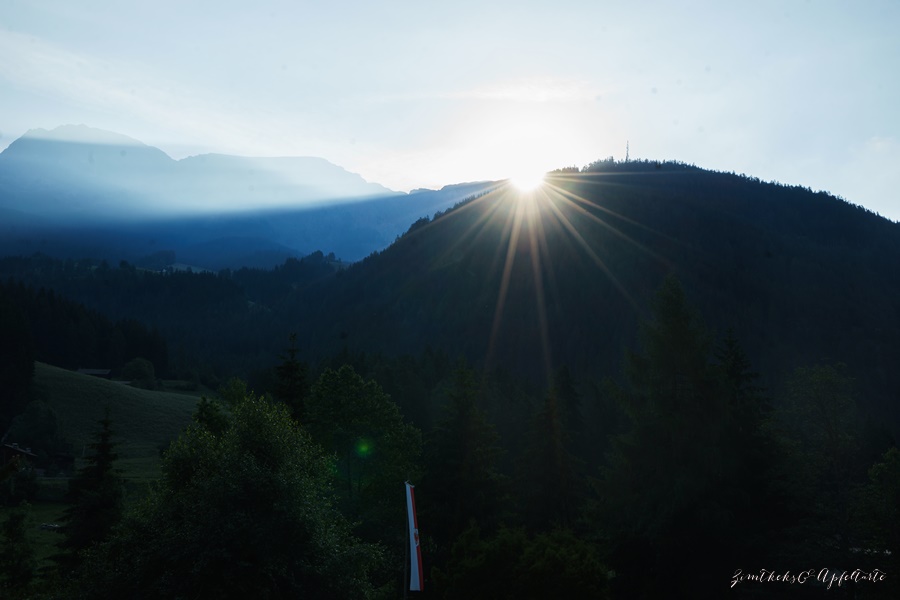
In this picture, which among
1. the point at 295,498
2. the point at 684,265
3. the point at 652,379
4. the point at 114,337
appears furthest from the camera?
the point at 684,265

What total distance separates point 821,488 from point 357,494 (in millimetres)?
22292

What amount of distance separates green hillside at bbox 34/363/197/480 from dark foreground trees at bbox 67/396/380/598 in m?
57.7

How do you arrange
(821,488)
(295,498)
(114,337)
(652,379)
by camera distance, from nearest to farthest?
(295,498) → (821,488) → (652,379) → (114,337)

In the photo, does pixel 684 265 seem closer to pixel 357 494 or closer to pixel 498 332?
pixel 498 332

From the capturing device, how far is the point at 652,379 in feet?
81.6

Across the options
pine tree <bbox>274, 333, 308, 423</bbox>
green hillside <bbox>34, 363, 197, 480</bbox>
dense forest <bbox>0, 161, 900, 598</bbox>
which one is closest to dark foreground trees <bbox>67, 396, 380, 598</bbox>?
dense forest <bbox>0, 161, 900, 598</bbox>

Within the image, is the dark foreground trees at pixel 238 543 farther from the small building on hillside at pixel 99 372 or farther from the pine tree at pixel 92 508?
the small building on hillside at pixel 99 372

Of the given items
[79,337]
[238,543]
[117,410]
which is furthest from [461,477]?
[79,337]

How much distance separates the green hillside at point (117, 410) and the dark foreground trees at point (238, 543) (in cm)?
5769

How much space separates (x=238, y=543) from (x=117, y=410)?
260 ft

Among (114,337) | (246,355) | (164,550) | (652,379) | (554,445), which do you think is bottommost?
(246,355)

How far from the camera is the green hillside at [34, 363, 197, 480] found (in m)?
77.8

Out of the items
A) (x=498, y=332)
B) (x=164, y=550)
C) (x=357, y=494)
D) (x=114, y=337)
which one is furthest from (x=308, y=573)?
(x=498, y=332)

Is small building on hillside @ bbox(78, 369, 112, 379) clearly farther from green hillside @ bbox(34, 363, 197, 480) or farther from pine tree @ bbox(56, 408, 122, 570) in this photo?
pine tree @ bbox(56, 408, 122, 570)
